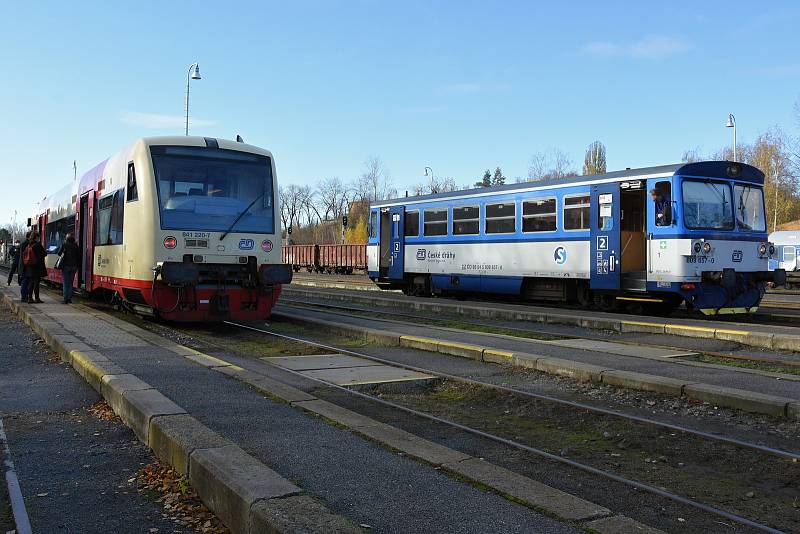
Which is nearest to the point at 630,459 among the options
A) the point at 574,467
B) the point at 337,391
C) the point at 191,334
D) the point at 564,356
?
the point at 574,467

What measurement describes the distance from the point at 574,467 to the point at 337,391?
3242mm

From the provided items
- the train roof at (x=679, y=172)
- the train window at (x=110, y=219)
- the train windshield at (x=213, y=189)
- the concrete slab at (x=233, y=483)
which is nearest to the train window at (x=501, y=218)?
the train roof at (x=679, y=172)

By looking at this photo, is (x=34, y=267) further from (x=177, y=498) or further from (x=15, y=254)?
(x=177, y=498)

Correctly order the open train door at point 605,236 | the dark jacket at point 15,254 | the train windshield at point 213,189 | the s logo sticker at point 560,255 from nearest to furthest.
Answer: the train windshield at point 213,189
the open train door at point 605,236
the s logo sticker at point 560,255
the dark jacket at point 15,254

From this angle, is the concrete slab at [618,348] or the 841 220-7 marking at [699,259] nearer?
the concrete slab at [618,348]

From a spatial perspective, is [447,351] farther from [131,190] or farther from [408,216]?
[408,216]

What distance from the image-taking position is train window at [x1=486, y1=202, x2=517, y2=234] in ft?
59.8

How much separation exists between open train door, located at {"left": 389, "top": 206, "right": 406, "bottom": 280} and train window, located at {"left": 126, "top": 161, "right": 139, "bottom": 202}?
1115 centimetres

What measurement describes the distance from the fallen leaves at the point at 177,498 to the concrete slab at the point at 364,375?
341 cm

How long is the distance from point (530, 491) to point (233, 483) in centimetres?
165

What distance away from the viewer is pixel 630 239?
1555cm

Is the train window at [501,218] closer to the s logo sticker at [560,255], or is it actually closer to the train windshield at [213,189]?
the s logo sticker at [560,255]

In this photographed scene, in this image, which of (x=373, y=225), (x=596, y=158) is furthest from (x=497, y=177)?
(x=373, y=225)

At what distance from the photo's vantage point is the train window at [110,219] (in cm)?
1307
